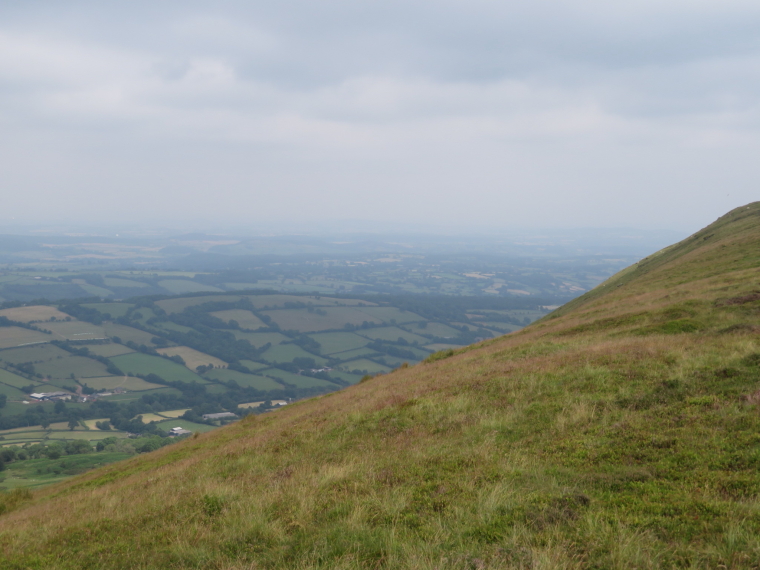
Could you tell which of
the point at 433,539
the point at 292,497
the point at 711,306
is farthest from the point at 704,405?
the point at 711,306

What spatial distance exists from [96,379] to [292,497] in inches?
5805

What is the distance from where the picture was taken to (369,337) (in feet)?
605

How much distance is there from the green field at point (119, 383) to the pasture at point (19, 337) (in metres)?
39.1

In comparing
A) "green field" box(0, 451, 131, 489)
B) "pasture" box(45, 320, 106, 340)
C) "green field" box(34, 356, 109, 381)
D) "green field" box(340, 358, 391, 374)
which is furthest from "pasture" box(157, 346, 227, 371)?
"green field" box(0, 451, 131, 489)

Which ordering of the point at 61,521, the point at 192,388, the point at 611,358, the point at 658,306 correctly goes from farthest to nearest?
1. the point at 192,388
2. the point at 658,306
3. the point at 611,358
4. the point at 61,521

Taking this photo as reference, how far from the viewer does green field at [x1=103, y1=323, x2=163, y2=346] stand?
6698 inches

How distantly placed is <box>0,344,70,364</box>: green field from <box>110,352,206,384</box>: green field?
1726 cm

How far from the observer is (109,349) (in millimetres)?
156250

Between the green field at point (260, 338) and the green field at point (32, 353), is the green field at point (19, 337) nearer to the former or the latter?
the green field at point (32, 353)

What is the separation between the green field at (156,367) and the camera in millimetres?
137250

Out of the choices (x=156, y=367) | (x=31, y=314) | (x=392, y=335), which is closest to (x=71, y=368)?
(x=156, y=367)

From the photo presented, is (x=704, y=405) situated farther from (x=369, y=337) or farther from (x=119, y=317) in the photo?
(x=119, y=317)

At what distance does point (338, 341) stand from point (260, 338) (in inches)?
1234

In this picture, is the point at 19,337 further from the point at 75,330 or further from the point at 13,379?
the point at 13,379
